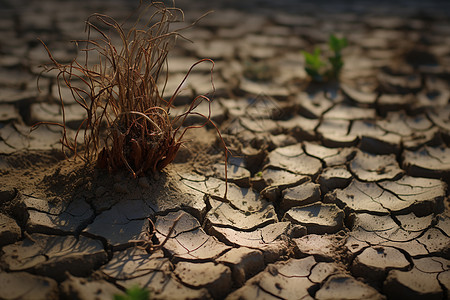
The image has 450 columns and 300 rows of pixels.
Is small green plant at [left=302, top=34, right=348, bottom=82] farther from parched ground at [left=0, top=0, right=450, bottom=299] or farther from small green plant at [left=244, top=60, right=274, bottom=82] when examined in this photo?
small green plant at [left=244, top=60, right=274, bottom=82]

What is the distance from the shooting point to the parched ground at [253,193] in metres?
1.88

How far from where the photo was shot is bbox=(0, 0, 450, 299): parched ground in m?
1.88

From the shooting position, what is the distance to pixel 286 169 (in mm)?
2631

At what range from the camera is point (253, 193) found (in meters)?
2.45

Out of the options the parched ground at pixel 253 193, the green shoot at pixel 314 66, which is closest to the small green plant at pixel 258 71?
the parched ground at pixel 253 193

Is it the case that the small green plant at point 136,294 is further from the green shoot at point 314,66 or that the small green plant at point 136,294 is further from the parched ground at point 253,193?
the green shoot at point 314,66

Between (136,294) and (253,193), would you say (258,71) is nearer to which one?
(253,193)

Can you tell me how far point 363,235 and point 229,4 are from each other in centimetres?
415

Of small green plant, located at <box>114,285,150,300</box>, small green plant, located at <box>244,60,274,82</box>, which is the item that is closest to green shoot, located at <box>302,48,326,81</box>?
small green plant, located at <box>244,60,274,82</box>

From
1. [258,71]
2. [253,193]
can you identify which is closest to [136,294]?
[253,193]

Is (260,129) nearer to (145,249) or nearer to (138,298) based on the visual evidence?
(145,249)

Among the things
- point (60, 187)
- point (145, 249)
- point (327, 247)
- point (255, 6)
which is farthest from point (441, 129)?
point (255, 6)

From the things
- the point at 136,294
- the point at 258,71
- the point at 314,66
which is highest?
the point at 314,66

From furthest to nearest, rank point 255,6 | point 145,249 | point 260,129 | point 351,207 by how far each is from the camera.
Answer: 1. point 255,6
2. point 260,129
3. point 351,207
4. point 145,249
